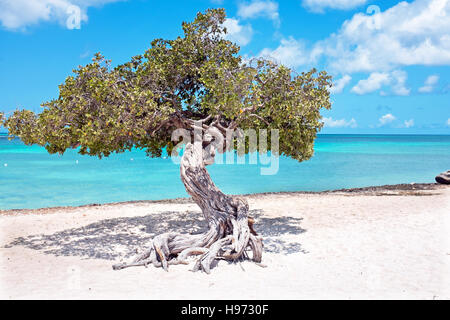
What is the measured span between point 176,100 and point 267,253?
4.42 m

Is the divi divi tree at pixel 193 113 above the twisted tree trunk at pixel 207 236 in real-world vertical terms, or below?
above

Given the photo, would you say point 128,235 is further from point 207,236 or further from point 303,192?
point 303,192

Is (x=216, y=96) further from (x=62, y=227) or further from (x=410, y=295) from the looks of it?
(x=62, y=227)

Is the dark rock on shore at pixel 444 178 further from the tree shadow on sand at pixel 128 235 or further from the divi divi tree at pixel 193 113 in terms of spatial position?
the divi divi tree at pixel 193 113

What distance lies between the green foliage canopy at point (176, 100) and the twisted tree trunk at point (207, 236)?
1.20m

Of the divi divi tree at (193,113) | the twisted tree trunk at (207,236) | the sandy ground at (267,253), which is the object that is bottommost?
the sandy ground at (267,253)

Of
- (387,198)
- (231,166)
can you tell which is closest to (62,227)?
(387,198)

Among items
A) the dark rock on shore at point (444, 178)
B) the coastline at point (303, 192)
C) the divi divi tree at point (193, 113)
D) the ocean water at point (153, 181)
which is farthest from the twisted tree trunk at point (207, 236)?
the dark rock on shore at point (444, 178)

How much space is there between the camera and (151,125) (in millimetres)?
9367

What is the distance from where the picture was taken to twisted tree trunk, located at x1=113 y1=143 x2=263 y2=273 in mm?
8539

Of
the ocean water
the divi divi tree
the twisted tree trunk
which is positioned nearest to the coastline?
the divi divi tree

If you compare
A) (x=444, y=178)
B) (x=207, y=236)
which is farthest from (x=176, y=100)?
(x=444, y=178)

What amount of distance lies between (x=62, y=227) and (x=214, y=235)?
6.13 m

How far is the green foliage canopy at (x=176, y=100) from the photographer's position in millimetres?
8664
